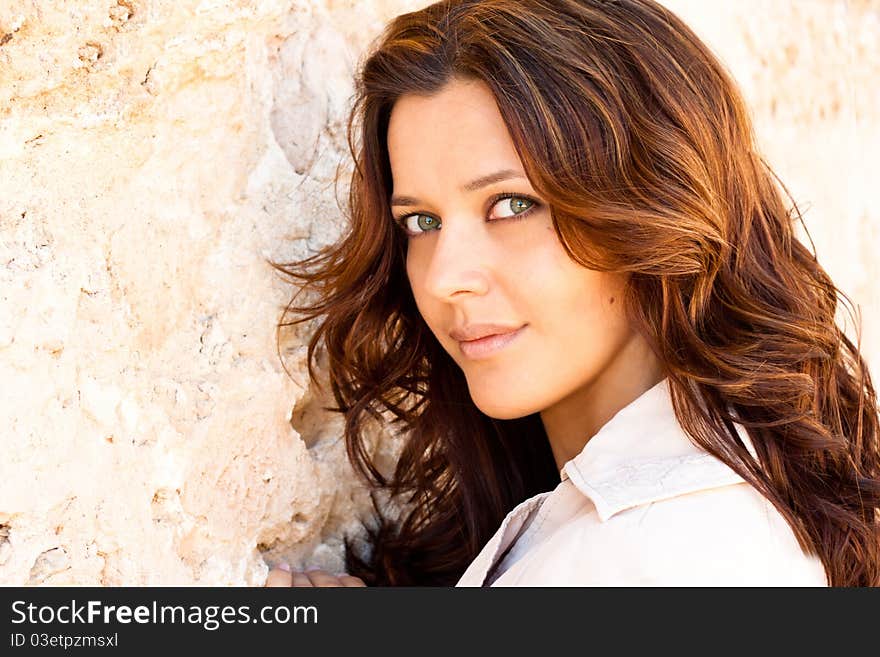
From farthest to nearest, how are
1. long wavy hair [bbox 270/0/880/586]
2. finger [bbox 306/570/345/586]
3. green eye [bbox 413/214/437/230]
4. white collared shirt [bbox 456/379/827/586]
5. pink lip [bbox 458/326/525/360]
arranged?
finger [bbox 306/570/345/586] → green eye [bbox 413/214/437/230] → pink lip [bbox 458/326/525/360] → long wavy hair [bbox 270/0/880/586] → white collared shirt [bbox 456/379/827/586]

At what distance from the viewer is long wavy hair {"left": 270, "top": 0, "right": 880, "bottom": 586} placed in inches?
76.4

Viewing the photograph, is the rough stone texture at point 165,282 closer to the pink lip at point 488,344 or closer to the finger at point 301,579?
the finger at point 301,579

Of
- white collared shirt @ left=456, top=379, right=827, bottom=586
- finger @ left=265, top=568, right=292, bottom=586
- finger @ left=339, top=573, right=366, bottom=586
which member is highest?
white collared shirt @ left=456, top=379, right=827, bottom=586

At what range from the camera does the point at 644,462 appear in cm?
196

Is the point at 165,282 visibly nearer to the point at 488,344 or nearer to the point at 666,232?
the point at 488,344

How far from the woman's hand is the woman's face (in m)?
0.53

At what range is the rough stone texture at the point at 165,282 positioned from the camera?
1854mm

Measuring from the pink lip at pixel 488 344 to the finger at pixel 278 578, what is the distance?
596mm

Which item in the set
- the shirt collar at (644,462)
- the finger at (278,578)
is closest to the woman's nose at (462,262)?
the shirt collar at (644,462)

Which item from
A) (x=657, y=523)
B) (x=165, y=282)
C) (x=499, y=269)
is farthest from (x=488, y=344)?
(x=165, y=282)

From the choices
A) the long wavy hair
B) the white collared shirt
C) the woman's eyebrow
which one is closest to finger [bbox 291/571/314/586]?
the long wavy hair

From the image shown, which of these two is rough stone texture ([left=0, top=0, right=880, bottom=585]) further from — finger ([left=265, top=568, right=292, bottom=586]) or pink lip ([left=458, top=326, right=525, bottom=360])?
pink lip ([left=458, top=326, right=525, bottom=360])

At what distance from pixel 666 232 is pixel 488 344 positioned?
0.39 m
